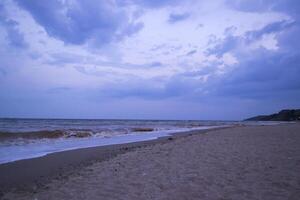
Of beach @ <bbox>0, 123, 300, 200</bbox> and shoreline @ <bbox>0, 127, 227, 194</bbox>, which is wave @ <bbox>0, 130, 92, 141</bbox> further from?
beach @ <bbox>0, 123, 300, 200</bbox>

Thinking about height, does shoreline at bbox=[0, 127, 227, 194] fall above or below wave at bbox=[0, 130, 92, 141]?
below

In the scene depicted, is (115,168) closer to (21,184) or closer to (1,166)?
(21,184)

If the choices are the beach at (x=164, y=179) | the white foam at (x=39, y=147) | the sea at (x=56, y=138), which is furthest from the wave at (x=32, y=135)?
the beach at (x=164, y=179)

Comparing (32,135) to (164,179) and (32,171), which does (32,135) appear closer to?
(32,171)

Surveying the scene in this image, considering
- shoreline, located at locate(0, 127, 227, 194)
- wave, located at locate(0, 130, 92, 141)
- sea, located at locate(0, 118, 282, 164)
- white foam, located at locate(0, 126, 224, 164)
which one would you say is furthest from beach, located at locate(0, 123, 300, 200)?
wave, located at locate(0, 130, 92, 141)

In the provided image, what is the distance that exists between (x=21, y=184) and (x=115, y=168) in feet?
8.71

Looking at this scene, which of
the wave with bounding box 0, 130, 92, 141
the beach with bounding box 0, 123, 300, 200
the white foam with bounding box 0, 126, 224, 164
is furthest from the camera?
the wave with bounding box 0, 130, 92, 141

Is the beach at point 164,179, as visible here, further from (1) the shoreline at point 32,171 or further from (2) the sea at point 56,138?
(2) the sea at point 56,138

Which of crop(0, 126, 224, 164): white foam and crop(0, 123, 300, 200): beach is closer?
crop(0, 123, 300, 200): beach

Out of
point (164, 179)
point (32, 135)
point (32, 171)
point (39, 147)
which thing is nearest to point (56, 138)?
point (32, 135)

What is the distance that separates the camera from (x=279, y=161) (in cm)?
855

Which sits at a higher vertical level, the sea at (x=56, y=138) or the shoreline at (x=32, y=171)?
the sea at (x=56, y=138)

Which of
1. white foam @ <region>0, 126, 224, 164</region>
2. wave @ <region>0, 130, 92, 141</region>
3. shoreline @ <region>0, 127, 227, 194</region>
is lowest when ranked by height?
shoreline @ <region>0, 127, 227, 194</region>

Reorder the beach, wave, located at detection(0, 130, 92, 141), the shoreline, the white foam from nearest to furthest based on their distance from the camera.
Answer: the beach, the shoreline, the white foam, wave, located at detection(0, 130, 92, 141)
